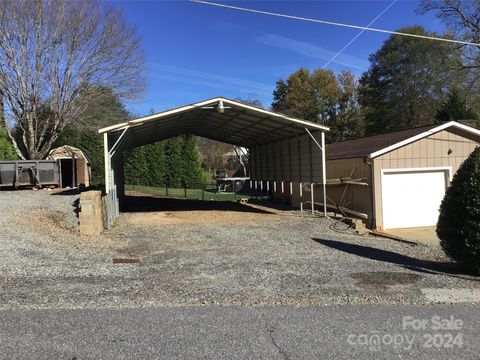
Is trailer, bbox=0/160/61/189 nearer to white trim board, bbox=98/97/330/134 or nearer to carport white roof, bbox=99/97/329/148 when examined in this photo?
carport white roof, bbox=99/97/329/148

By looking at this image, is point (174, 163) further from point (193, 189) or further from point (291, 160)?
point (291, 160)

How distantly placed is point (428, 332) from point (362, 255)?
4914 mm

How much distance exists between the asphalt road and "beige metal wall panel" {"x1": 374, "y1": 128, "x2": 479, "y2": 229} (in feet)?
36.3

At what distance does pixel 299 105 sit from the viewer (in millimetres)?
49281

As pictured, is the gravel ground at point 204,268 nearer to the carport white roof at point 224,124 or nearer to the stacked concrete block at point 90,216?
the stacked concrete block at point 90,216

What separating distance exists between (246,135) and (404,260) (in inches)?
675

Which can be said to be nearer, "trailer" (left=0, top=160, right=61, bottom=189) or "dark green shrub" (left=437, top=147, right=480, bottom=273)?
"dark green shrub" (left=437, top=147, right=480, bottom=273)

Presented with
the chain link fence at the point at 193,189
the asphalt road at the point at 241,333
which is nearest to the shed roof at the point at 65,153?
the chain link fence at the point at 193,189

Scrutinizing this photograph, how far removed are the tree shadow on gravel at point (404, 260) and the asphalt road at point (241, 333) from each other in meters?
2.48

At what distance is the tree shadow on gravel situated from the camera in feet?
27.8

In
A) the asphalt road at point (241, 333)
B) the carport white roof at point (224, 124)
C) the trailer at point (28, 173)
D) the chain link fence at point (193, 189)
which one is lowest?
the asphalt road at point (241, 333)

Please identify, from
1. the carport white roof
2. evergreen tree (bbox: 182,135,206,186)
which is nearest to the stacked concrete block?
the carport white roof

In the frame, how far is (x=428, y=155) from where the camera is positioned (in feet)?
57.3

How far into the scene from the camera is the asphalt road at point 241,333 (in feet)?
14.6
